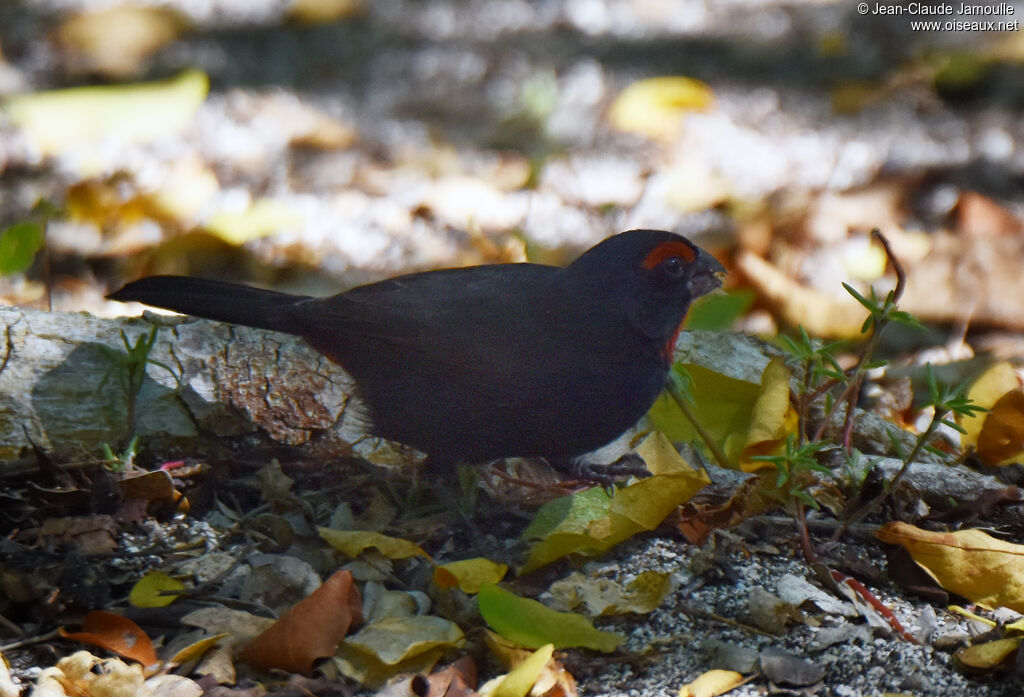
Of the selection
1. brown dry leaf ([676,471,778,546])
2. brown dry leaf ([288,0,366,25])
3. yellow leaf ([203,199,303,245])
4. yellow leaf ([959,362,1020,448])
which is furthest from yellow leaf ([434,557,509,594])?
brown dry leaf ([288,0,366,25])

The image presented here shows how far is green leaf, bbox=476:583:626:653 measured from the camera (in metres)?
2.27

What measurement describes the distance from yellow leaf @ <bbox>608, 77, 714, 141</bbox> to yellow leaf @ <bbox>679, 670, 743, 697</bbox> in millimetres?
3902

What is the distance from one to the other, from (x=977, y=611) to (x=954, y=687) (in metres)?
0.28

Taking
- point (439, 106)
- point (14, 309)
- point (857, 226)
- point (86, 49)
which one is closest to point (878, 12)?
point (857, 226)

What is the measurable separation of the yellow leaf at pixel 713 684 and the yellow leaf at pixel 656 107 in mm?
3902

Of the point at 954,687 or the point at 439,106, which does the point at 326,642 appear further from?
the point at 439,106

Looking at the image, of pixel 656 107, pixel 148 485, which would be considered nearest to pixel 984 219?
pixel 656 107

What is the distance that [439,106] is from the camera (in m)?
6.00

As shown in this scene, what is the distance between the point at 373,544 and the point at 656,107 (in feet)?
12.4

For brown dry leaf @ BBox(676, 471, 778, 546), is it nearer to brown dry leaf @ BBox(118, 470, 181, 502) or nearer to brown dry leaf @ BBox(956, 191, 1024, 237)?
brown dry leaf @ BBox(118, 470, 181, 502)

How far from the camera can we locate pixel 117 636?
2.35 metres

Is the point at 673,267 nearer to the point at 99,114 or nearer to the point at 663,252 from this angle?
the point at 663,252

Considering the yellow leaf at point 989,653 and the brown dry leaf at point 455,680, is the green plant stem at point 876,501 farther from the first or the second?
the brown dry leaf at point 455,680
